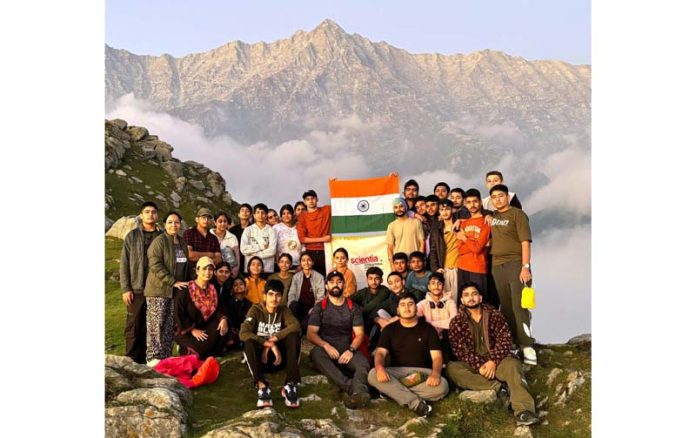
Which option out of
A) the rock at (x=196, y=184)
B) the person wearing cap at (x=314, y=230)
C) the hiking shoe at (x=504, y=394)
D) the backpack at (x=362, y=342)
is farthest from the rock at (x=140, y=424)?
the rock at (x=196, y=184)

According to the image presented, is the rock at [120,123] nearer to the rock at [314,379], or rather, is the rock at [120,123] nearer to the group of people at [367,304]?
the group of people at [367,304]

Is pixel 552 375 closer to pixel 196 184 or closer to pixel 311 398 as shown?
pixel 311 398

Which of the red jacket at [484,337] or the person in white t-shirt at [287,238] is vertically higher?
the person in white t-shirt at [287,238]

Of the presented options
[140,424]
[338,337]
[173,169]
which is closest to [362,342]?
[338,337]

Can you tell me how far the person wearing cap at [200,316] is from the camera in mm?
10586

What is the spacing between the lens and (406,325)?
33.8 ft

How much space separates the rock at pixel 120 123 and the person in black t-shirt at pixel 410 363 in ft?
125

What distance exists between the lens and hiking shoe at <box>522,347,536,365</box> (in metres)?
10.7

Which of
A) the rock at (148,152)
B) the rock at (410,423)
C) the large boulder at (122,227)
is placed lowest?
the rock at (410,423)

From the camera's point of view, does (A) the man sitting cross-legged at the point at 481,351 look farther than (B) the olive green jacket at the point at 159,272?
No

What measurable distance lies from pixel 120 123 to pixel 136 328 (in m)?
37.0

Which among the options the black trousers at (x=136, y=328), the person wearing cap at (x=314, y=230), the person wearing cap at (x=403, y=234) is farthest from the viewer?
the person wearing cap at (x=314, y=230)
